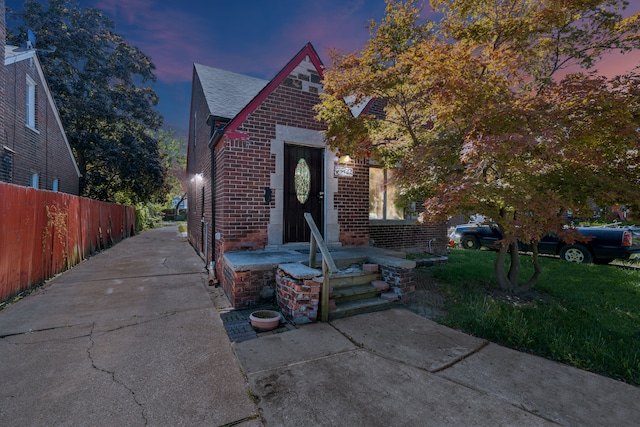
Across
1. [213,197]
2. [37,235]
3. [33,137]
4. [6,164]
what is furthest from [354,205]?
[33,137]

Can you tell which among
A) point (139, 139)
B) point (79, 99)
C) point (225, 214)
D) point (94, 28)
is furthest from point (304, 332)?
point (94, 28)

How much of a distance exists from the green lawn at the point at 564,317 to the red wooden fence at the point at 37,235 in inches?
296

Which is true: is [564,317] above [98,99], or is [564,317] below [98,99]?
below

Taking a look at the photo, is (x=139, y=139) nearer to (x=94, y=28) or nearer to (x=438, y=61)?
(x=94, y=28)

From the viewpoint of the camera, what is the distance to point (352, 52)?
530cm

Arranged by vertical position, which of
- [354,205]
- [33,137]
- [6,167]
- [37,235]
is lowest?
[37,235]

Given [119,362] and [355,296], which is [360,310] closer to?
[355,296]

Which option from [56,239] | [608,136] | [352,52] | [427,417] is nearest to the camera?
[427,417]

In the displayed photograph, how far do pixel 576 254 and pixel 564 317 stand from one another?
7091 millimetres

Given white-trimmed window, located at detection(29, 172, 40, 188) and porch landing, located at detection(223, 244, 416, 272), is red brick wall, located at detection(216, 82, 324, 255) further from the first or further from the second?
white-trimmed window, located at detection(29, 172, 40, 188)

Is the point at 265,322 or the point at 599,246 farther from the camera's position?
the point at 599,246

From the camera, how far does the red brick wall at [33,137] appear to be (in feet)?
34.1

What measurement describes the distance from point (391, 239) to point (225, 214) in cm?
518

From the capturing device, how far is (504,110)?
3857 millimetres
